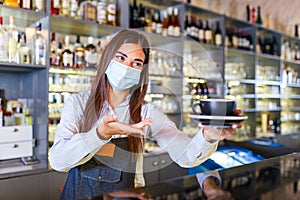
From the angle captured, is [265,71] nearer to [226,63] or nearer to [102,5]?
[226,63]

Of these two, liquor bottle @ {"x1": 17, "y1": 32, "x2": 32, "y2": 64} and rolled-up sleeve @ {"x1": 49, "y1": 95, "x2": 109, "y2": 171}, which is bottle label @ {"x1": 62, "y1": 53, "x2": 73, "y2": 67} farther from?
rolled-up sleeve @ {"x1": 49, "y1": 95, "x2": 109, "y2": 171}

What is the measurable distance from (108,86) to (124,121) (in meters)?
0.13

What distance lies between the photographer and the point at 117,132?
71 centimetres

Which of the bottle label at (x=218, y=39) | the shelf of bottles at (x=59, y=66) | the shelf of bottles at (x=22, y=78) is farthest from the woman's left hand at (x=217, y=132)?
the bottle label at (x=218, y=39)

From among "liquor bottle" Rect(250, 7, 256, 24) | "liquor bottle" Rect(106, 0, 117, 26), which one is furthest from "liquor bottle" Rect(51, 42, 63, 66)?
"liquor bottle" Rect(250, 7, 256, 24)

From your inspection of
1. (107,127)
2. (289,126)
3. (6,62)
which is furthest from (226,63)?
(107,127)

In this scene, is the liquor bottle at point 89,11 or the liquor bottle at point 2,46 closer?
the liquor bottle at point 2,46

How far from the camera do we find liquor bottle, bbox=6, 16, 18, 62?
1766 millimetres

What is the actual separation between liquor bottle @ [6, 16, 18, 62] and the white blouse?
1047mm

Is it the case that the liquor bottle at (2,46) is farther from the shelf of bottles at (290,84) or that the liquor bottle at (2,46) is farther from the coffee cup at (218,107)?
the shelf of bottles at (290,84)

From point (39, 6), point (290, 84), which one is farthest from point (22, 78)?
point (290, 84)

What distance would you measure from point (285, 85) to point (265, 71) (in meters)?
0.60

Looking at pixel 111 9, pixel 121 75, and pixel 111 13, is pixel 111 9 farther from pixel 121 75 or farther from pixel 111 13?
pixel 121 75

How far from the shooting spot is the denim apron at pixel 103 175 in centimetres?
81
